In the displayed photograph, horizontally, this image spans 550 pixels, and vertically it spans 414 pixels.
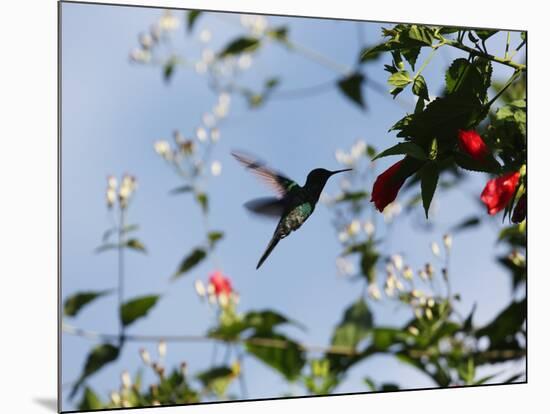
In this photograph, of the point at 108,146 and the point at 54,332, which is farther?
the point at 108,146

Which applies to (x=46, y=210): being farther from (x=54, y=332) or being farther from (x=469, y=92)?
(x=469, y=92)

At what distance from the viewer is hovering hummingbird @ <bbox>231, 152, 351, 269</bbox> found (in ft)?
3.80

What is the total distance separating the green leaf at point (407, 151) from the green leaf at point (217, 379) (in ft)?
4.65

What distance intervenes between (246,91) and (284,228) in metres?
0.97

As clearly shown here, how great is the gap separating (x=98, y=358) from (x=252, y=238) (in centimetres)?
49

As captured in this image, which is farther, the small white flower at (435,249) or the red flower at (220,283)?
the small white flower at (435,249)

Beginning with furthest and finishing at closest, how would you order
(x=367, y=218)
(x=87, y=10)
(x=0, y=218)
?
(x=367, y=218)
(x=87, y=10)
(x=0, y=218)

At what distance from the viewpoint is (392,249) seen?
2.26m

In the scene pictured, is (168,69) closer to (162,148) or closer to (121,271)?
(162,148)

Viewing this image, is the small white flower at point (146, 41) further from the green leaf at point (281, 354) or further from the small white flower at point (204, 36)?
the green leaf at point (281, 354)

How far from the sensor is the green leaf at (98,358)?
1939 mm

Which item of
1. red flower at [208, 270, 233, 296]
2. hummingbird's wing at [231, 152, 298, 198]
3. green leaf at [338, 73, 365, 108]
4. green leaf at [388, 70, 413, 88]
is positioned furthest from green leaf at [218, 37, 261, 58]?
green leaf at [388, 70, 413, 88]

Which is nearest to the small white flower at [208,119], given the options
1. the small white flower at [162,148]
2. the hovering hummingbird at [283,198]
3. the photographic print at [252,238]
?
the photographic print at [252,238]
